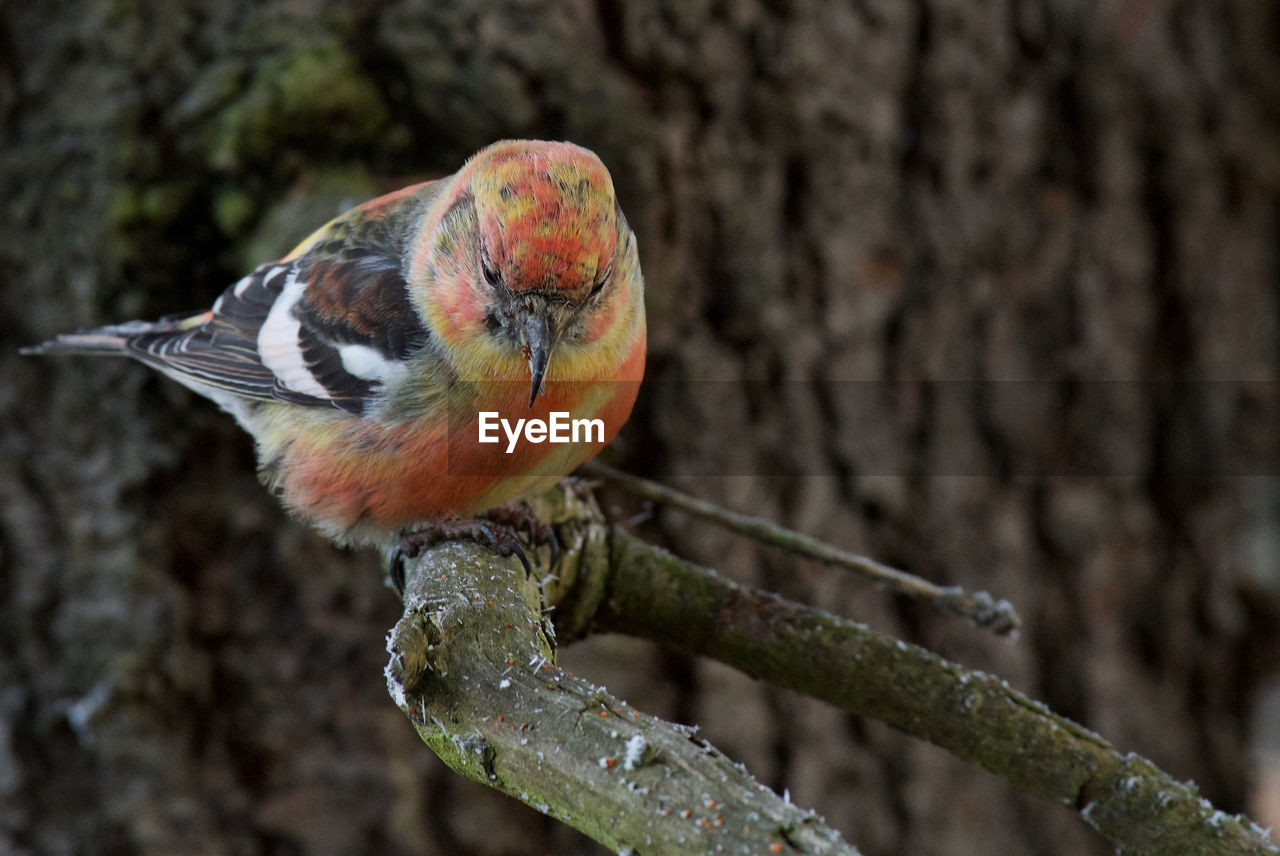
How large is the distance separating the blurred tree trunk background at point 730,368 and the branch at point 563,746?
165 centimetres

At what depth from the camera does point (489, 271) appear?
2.11 metres

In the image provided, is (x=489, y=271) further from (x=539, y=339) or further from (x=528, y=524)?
(x=528, y=524)

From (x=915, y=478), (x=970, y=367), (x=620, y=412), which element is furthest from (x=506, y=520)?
(x=970, y=367)

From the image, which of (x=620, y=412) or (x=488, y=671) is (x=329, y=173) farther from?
(x=488, y=671)

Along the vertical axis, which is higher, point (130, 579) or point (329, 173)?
point (329, 173)

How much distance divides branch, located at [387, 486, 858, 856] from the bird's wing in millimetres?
1149

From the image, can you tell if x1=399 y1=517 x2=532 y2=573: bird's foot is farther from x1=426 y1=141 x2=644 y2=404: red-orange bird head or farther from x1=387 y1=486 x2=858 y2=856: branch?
x1=387 y1=486 x2=858 y2=856: branch

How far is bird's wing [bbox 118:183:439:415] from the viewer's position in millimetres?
2564

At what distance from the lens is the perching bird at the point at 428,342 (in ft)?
6.51

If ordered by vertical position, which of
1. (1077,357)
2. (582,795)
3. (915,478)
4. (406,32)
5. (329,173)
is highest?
(406,32)

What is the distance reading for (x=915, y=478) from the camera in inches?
133

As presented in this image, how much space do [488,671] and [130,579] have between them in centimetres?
195

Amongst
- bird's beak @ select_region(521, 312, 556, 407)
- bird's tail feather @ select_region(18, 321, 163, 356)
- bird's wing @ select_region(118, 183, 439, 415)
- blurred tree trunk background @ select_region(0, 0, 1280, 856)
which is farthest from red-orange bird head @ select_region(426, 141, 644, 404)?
bird's tail feather @ select_region(18, 321, 163, 356)

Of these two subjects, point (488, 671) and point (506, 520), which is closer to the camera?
point (488, 671)
